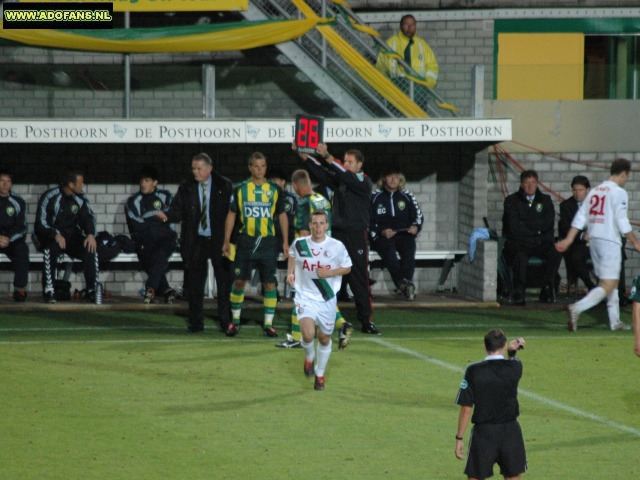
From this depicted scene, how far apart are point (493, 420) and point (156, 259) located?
30.2 ft

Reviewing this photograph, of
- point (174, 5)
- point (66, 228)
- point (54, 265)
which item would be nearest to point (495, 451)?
point (54, 265)

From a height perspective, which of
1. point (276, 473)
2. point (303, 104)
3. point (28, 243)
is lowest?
point (276, 473)

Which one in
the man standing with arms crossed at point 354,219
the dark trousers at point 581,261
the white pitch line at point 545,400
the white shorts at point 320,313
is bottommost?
the white pitch line at point 545,400

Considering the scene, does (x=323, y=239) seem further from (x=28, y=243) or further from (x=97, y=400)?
(x=28, y=243)

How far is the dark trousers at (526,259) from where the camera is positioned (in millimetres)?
14703

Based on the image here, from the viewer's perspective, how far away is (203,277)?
39.3 ft

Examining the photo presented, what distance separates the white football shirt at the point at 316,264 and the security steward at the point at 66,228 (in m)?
5.72

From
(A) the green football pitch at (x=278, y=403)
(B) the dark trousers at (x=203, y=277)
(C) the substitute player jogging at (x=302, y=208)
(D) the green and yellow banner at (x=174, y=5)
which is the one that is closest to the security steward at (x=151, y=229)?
(A) the green football pitch at (x=278, y=403)

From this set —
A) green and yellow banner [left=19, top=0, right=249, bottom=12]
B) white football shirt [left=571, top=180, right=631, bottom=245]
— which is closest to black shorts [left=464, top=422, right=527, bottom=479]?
white football shirt [left=571, top=180, right=631, bottom=245]

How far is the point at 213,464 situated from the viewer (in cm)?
704

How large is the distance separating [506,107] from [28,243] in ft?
24.6

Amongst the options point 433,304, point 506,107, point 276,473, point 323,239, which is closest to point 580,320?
point 433,304

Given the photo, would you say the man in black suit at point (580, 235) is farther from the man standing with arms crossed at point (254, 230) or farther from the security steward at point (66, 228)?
the security steward at point (66, 228)

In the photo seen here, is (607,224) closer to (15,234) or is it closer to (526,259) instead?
(526,259)
